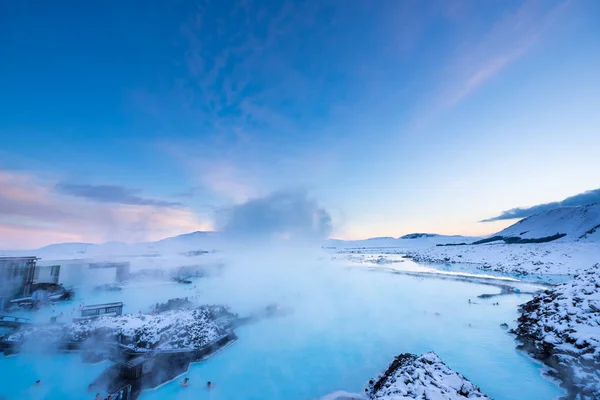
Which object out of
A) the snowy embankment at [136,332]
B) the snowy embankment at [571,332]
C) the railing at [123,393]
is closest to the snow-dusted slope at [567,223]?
the snowy embankment at [571,332]

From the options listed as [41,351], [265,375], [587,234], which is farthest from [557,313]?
[587,234]

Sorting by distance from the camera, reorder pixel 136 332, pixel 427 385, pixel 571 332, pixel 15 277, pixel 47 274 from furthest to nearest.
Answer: pixel 47 274
pixel 15 277
pixel 136 332
pixel 571 332
pixel 427 385

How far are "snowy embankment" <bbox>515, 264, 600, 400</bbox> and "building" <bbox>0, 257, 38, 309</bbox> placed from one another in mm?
47019

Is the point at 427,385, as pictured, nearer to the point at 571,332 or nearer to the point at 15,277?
the point at 571,332

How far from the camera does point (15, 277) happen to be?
98.2 feet

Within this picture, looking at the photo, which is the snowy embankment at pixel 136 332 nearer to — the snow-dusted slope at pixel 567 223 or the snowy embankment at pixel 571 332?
the snowy embankment at pixel 571 332

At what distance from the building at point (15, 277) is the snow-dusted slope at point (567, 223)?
11863cm

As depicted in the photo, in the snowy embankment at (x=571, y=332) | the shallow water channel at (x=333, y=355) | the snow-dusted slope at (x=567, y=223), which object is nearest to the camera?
the snowy embankment at (x=571, y=332)

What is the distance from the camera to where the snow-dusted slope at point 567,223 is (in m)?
82.4

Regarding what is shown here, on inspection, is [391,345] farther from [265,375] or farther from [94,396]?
[94,396]

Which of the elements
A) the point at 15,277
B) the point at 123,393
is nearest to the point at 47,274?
the point at 15,277

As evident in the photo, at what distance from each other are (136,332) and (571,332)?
2718 cm

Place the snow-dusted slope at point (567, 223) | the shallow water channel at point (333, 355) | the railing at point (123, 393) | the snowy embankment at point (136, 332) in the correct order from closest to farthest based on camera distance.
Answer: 1. the railing at point (123, 393)
2. the shallow water channel at point (333, 355)
3. the snowy embankment at point (136, 332)
4. the snow-dusted slope at point (567, 223)

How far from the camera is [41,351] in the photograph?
687 inches
